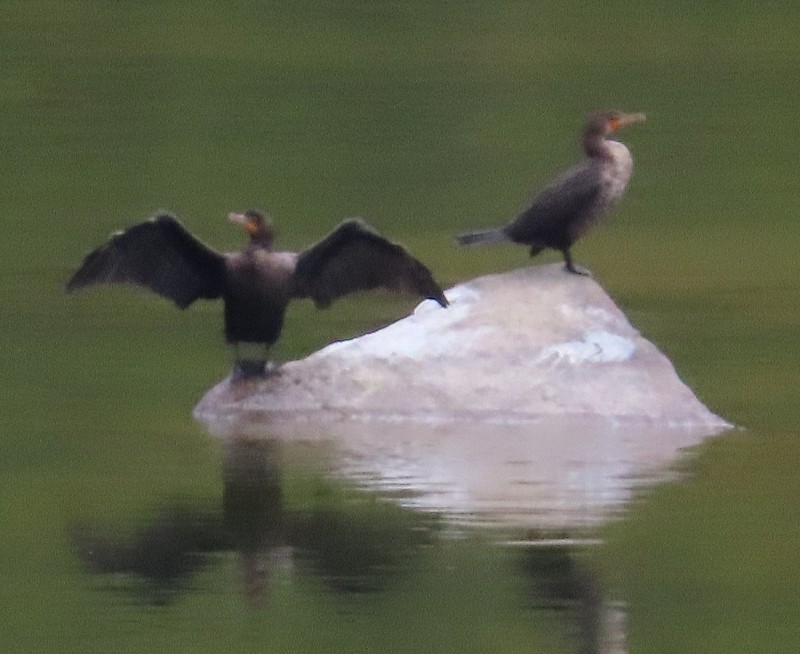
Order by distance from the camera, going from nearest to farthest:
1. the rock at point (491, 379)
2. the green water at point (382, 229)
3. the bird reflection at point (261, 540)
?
the green water at point (382, 229)
the bird reflection at point (261, 540)
the rock at point (491, 379)

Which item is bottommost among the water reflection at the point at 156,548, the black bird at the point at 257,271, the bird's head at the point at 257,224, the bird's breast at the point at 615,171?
the water reflection at the point at 156,548

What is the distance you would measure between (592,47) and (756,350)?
→ 41.3ft

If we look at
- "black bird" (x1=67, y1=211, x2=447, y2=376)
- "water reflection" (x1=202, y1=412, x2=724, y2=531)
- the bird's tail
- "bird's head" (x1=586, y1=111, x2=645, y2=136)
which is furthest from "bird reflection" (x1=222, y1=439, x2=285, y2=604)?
"bird's head" (x1=586, y1=111, x2=645, y2=136)

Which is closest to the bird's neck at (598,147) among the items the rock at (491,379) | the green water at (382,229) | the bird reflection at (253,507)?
the rock at (491,379)

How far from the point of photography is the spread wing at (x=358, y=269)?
416 inches

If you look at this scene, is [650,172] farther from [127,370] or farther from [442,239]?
[127,370]

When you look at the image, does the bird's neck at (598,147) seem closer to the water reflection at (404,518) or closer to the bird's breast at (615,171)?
the bird's breast at (615,171)

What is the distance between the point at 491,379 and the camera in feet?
34.7

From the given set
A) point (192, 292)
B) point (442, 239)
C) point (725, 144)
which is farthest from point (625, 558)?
point (725, 144)

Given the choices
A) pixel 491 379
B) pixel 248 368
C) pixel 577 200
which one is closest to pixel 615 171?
pixel 577 200

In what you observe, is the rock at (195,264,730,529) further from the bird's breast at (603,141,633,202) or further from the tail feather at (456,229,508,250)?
the bird's breast at (603,141,633,202)

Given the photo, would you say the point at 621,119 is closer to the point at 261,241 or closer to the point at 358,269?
the point at 358,269

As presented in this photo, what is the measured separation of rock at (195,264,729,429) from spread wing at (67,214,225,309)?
0.43m

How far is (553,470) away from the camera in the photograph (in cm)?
970
